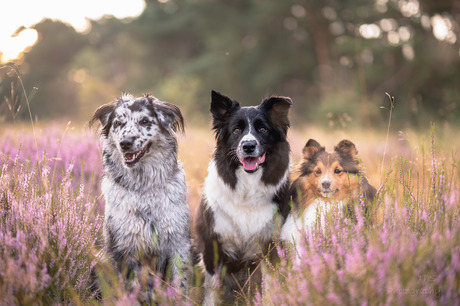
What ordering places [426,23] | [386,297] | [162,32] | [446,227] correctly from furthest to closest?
1. [162,32]
2. [426,23]
3. [446,227]
4. [386,297]

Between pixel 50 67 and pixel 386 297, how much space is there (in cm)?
2927

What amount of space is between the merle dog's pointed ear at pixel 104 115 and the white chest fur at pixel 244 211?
120cm

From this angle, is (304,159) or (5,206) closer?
(5,206)

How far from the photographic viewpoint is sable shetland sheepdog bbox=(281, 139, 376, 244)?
134 inches

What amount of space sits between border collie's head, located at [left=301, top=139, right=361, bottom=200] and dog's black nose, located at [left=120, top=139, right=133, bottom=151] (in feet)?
5.38

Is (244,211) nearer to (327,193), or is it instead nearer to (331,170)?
(327,193)

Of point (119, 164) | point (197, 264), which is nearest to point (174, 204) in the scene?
point (119, 164)

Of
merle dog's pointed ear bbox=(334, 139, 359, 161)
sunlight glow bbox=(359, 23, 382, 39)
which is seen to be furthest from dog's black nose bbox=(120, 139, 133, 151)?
sunlight glow bbox=(359, 23, 382, 39)

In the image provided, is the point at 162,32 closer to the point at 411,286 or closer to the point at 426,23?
the point at 426,23

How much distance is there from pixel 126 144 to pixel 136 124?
279 millimetres

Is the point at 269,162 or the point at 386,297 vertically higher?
the point at 269,162

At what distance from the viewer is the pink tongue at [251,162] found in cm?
365

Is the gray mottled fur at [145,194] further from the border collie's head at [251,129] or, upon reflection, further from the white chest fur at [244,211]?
the border collie's head at [251,129]

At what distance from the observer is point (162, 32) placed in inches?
1064
